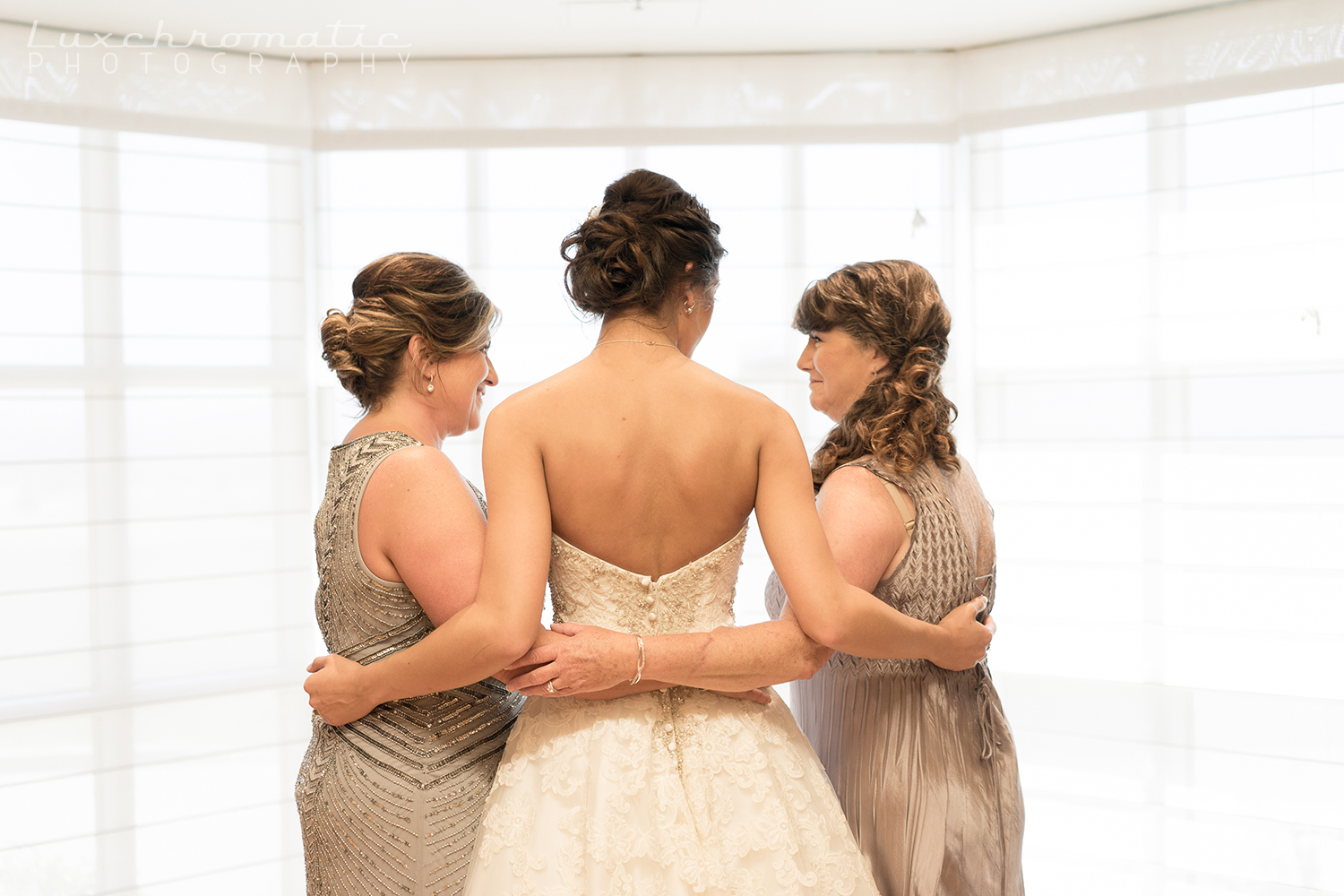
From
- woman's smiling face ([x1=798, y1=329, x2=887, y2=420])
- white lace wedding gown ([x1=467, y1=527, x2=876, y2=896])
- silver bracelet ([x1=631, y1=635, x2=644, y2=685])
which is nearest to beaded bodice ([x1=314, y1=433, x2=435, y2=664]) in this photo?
white lace wedding gown ([x1=467, y1=527, x2=876, y2=896])

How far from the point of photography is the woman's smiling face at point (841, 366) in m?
1.59

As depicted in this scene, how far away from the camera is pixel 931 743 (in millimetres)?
1562

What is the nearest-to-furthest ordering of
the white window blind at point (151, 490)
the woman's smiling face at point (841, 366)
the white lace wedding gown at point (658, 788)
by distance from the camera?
the white lace wedding gown at point (658, 788)
the woman's smiling face at point (841, 366)
the white window blind at point (151, 490)

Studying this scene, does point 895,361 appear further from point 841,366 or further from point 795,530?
point 795,530

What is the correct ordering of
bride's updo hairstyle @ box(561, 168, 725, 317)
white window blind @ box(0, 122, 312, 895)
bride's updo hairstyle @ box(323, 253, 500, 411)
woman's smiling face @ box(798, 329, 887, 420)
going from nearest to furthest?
bride's updo hairstyle @ box(561, 168, 725, 317) < bride's updo hairstyle @ box(323, 253, 500, 411) < woman's smiling face @ box(798, 329, 887, 420) < white window blind @ box(0, 122, 312, 895)

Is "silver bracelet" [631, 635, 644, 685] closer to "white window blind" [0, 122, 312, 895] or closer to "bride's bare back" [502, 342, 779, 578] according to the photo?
"bride's bare back" [502, 342, 779, 578]

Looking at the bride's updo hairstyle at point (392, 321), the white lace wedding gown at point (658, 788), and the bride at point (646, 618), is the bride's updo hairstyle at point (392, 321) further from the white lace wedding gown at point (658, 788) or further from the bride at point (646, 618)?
the white lace wedding gown at point (658, 788)

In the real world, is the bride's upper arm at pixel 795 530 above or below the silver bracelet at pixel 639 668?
above

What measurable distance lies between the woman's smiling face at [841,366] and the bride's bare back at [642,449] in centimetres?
34

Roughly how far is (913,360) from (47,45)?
389 cm

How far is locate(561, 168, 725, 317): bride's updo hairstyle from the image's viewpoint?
129cm

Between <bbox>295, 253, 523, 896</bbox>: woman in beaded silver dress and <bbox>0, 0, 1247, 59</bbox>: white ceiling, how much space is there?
2566 millimetres

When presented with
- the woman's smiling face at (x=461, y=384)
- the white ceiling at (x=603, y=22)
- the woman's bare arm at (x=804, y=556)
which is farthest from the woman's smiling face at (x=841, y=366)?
the white ceiling at (x=603, y=22)

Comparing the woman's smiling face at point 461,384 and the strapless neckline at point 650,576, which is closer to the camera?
the strapless neckline at point 650,576
